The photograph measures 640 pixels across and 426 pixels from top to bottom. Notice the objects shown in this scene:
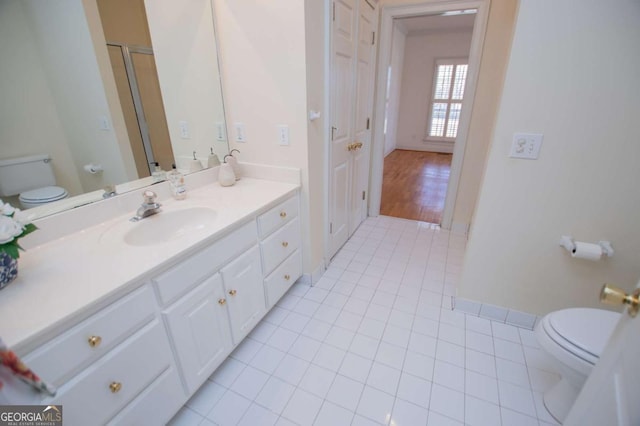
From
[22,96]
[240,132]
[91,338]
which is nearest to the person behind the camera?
[91,338]

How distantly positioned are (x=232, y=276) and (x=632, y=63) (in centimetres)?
201

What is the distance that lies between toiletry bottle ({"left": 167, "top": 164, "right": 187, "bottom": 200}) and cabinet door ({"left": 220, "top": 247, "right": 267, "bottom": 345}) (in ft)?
1.69

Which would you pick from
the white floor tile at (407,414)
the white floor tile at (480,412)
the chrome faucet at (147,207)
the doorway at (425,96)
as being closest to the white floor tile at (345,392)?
the white floor tile at (407,414)

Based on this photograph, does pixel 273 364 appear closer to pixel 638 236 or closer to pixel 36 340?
pixel 36 340

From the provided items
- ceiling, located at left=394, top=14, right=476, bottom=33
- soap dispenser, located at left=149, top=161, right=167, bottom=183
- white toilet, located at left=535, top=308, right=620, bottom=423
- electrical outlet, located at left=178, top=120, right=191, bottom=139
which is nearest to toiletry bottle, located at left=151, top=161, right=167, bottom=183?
soap dispenser, located at left=149, top=161, right=167, bottom=183

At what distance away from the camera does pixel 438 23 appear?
216 inches

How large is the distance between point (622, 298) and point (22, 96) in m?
1.91

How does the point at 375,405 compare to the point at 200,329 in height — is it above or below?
below

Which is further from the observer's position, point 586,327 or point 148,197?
point 148,197

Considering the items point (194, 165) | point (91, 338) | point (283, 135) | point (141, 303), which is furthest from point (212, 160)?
point (91, 338)

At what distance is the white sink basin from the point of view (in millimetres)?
1306

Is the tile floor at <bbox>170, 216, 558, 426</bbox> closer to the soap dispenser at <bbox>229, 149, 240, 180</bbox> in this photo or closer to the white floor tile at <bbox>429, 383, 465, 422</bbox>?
the white floor tile at <bbox>429, 383, 465, 422</bbox>

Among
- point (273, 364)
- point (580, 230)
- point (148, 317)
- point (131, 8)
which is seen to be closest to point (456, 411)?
point (273, 364)

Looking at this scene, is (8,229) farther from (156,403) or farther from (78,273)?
(156,403)
